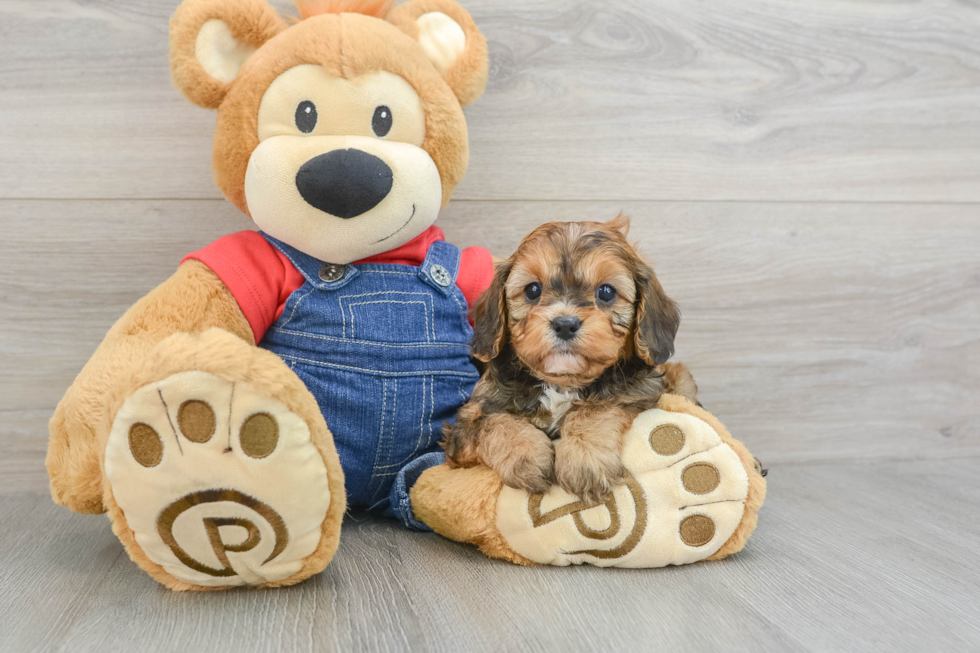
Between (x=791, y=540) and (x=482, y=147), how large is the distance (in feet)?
4.94

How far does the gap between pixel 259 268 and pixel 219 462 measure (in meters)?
0.66

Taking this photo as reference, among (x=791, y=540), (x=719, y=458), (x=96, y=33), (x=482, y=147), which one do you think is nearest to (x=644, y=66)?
(x=482, y=147)

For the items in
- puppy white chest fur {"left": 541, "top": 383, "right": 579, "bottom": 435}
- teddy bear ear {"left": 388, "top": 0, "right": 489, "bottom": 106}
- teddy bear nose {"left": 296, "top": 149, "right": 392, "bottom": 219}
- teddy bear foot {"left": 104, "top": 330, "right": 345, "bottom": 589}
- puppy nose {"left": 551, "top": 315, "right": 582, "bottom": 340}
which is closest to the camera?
teddy bear foot {"left": 104, "top": 330, "right": 345, "bottom": 589}

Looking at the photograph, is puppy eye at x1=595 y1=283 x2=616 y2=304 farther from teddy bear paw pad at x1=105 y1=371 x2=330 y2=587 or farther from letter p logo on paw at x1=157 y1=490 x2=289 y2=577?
letter p logo on paw at x1=157 y1=490 x2=289 y2=577

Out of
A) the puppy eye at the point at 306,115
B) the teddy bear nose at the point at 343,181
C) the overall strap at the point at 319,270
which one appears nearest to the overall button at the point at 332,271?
the overall strap at the point at 319,270

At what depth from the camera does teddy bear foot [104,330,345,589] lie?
1.31m

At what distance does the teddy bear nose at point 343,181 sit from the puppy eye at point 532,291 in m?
0.42

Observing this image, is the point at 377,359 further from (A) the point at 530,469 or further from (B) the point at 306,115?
(B) the point at 306,115

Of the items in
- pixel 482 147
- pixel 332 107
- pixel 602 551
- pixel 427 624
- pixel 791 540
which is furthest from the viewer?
pixel 482 147

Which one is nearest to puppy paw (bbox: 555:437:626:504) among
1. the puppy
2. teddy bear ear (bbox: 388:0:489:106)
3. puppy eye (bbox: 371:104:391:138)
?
the puppy

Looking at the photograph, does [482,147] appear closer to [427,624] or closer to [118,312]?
[118,312]

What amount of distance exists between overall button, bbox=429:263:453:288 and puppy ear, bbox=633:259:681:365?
53cm

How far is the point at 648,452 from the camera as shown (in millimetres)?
1635

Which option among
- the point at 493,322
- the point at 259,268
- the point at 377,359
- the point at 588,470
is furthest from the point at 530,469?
the point at 259,268
